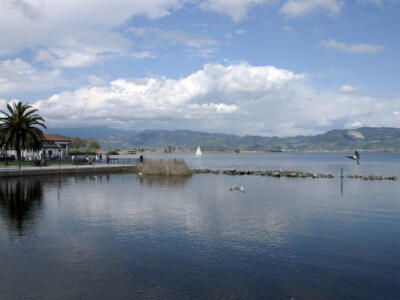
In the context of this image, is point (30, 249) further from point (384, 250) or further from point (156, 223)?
point (384, 250)

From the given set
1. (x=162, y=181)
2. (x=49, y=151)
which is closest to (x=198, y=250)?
(x=162, y=181)

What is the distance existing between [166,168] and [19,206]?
1089 inches

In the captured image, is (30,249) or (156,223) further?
(156,223)

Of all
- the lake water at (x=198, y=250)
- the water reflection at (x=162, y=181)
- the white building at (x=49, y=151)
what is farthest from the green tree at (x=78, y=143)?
the lake water at (x=198, y=250)

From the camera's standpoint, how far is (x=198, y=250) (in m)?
13.2

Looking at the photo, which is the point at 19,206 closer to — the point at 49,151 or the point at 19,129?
the point at 19,129

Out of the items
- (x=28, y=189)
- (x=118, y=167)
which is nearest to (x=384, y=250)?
(x=28, y=189)

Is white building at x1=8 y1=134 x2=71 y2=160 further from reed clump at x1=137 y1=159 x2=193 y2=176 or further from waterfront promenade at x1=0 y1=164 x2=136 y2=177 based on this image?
reed clump at x1=137 y1=159 x2=193 y2=176

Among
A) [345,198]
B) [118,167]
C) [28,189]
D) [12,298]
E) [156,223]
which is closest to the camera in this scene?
[12,298]

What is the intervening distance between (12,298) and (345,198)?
25451mm

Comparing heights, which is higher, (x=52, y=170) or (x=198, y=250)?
(x=52, y=170)

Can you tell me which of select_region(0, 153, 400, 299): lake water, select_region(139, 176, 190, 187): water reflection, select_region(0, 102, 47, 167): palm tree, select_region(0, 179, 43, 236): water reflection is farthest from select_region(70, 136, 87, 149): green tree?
select_region(0, 153, 400, 299): lake water

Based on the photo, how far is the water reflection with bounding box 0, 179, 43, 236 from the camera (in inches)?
679

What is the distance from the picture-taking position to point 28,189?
107ft
